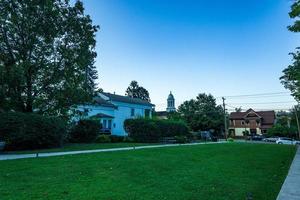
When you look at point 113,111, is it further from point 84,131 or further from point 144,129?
point 84,131

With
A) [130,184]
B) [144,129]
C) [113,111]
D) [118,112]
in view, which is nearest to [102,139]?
[144,129]

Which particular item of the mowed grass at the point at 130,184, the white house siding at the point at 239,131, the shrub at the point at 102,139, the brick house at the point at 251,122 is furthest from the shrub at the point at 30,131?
the white house siding at the point at 239,131

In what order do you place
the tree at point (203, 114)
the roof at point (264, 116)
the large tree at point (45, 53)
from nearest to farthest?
the large tree at point (45, 53) < the tree at point (203, 114) < the roof at point (264, 116)

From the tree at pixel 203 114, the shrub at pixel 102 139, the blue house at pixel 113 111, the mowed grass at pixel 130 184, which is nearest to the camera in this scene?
the mowed grass at pixel 130 184

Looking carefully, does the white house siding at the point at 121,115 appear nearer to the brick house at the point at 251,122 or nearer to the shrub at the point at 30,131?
the shrub at the point at 30,131

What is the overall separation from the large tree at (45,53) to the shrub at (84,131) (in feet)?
16.2

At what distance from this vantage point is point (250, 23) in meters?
18.5

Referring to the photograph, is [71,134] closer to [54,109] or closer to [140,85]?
[54,109]

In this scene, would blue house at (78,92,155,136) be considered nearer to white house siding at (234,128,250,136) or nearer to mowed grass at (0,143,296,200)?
mowed grass at (0,143,296,200)

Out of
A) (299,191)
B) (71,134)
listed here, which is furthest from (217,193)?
(71,134)

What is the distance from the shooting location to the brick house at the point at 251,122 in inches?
2810

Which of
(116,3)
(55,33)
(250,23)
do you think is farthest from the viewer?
(55,33)

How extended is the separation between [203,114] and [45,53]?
47.1 metres

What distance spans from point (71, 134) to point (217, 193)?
2296cm
